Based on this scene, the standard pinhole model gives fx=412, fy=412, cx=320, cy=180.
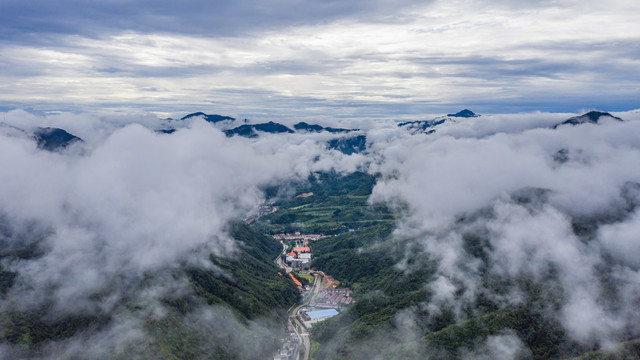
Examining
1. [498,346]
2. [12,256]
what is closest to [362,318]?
[498,346]

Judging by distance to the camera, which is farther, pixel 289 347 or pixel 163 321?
pixel 289 347

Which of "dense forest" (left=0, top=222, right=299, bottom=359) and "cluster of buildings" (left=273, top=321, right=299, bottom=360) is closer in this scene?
"dense forest" (left=0, top=222, right=299, bottom=359)

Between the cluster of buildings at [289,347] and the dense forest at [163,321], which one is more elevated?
the dense forest at [163,321]

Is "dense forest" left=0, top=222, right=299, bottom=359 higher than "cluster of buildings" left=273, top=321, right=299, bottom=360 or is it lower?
higher

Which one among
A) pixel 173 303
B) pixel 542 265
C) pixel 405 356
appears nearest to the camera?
pixel 405 356

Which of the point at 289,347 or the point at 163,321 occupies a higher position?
the point at 163,321

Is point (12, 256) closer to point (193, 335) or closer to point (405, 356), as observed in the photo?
point (193, 335)

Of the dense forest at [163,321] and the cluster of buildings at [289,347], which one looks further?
the cluster of buildings at [289,347]

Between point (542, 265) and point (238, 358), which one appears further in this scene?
point (542, 265)
